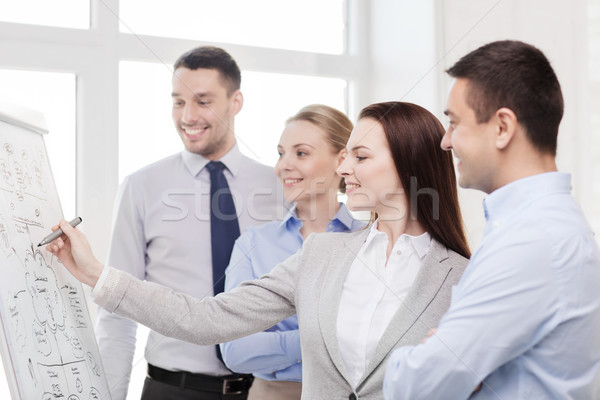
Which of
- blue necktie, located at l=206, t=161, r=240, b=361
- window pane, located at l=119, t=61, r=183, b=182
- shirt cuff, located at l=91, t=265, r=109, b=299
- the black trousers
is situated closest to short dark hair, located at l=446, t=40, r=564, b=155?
shirt cuff, located at l=91, t=265, r=109, b=299

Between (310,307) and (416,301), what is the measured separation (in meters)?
0.26

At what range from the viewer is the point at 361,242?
1.62 meters

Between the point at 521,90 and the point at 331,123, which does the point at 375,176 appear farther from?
the point at 331,123

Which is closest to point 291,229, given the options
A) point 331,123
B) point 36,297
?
point 331,123

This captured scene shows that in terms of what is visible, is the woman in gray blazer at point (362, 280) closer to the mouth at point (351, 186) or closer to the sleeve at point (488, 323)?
the mouth at point (351, 186)

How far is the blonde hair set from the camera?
2256 millimetres

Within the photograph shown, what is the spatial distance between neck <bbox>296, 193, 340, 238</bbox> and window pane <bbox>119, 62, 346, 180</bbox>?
0.98m

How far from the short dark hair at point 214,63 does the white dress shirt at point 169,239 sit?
302 mm

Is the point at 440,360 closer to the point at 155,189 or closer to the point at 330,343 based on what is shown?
the point at 330,343

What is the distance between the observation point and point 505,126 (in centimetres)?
116

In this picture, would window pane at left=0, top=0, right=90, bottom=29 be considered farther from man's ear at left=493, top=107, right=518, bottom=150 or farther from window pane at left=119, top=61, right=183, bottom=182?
man's ear at left=493, top=107, right=518, bottom=150

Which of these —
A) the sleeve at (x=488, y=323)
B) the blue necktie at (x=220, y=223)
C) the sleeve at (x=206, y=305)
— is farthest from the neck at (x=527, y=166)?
the blue necktie at (x=220, y=223)

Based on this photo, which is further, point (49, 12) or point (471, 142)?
point (49, 12)

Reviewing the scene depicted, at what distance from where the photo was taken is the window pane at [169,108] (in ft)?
9.32
